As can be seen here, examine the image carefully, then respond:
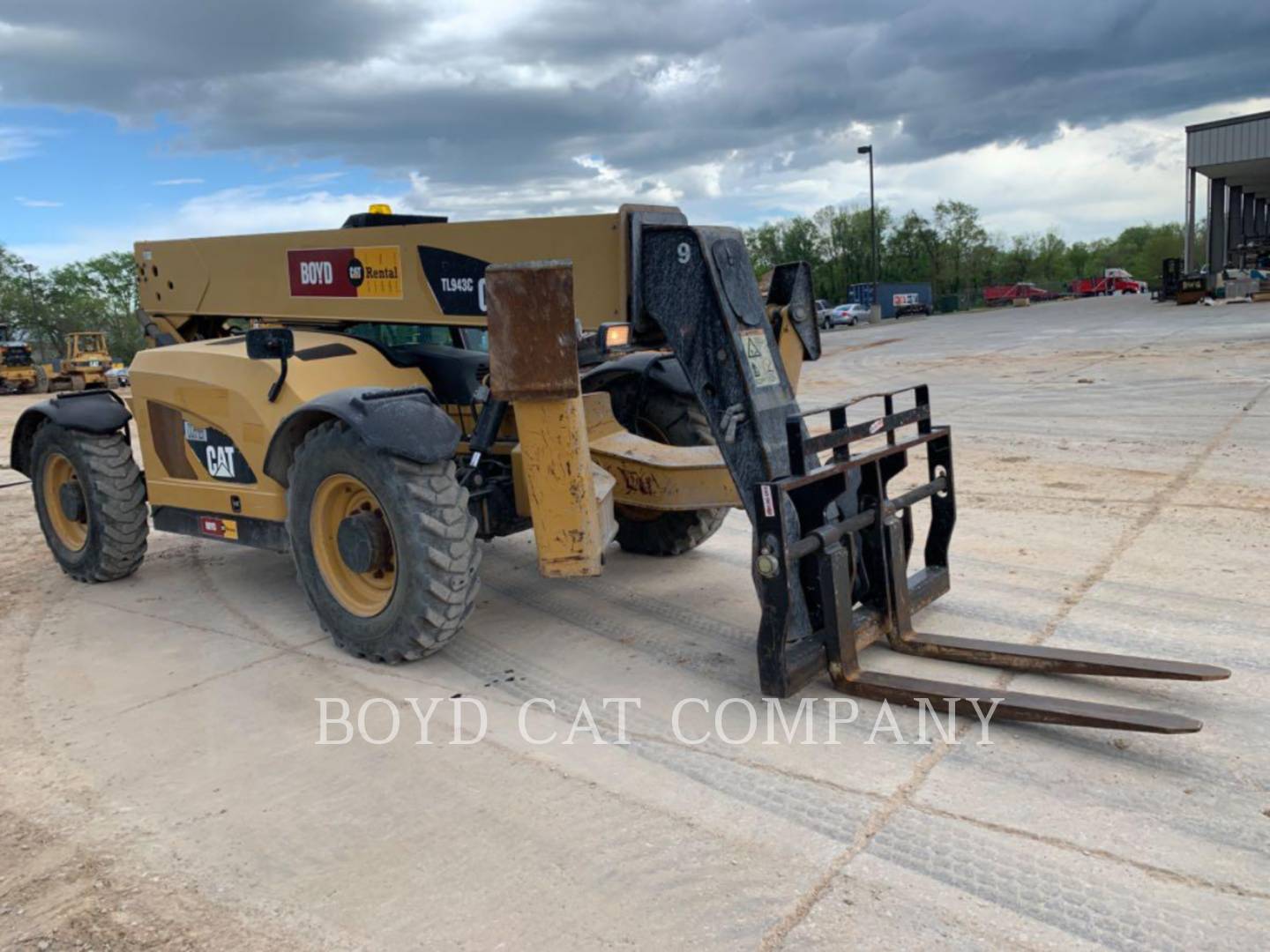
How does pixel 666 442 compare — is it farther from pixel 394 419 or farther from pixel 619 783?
pixel 619 783

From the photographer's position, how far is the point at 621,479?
552 cm

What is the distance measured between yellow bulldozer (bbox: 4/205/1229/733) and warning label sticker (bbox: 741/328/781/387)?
0.01 metres

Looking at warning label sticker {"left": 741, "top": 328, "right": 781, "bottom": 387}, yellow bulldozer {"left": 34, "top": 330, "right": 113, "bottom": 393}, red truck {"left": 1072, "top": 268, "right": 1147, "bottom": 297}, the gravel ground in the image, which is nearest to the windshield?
the gravel ground

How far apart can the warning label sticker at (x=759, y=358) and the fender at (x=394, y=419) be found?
4.57ft

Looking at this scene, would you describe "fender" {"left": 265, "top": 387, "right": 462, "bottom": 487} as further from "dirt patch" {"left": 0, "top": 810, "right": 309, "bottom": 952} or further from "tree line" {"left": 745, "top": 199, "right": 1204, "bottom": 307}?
"tree line" {"left": 745, "top": 199, "right": 1204, "bottom": 307}

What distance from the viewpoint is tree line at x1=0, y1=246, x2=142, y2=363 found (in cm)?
6481

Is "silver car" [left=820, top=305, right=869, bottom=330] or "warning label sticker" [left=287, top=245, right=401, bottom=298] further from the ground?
"warning label sticker" [left=287, top=245, right=401, bottom=298]

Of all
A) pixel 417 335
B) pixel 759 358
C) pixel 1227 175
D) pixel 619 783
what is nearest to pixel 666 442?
pixel 417 335

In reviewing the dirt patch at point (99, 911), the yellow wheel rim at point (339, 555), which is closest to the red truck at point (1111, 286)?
the yellow wheel rim at point (339, 555)

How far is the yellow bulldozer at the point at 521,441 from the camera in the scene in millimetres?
4379

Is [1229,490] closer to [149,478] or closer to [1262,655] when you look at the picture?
[1262,655]

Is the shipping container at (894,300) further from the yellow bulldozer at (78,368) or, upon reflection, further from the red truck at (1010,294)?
the yellow bulldozer at (78,368)

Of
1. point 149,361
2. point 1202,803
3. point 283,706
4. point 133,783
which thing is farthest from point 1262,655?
point 149,361
